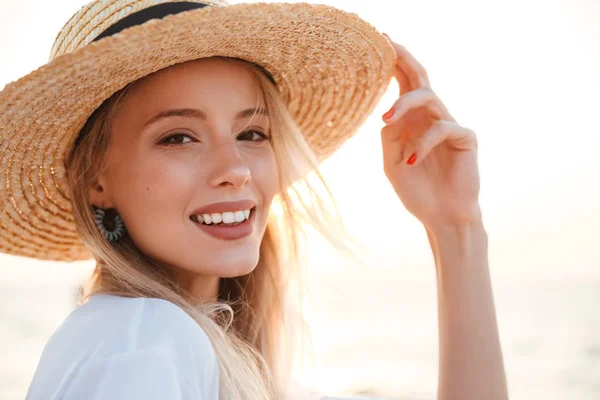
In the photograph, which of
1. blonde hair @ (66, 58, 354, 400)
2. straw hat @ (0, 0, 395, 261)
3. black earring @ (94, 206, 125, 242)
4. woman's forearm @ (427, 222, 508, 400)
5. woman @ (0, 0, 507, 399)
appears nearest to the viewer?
woman @ (0, 0, 507, 399)

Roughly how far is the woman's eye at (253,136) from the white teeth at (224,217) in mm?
245

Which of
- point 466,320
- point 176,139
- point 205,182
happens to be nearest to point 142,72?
point 176,139

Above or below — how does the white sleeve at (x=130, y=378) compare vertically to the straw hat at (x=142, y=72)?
below

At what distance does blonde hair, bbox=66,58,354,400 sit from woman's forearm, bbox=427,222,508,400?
0.43 metres

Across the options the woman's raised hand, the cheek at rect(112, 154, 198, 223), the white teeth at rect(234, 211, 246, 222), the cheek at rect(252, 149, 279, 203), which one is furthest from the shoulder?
the woman's raised hand

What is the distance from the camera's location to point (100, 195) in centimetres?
231

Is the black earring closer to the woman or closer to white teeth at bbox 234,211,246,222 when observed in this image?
the woman

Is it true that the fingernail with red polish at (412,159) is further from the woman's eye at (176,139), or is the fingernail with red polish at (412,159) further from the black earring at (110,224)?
the black earring at (110,224)

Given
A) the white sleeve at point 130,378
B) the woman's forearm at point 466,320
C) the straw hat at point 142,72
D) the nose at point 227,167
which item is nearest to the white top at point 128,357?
the white sleeve at point 130,378

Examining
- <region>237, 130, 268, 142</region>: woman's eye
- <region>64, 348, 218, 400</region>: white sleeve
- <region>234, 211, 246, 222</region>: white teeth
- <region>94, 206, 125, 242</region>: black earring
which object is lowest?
<region>64, 348, 218, 400</region>: white sleeve

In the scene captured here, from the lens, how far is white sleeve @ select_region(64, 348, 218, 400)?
4.86 feet

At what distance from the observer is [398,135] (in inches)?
108

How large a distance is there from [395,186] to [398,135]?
190 millimetres

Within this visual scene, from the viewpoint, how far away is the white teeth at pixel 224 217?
2.19 metres
